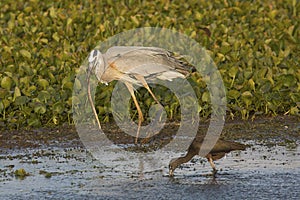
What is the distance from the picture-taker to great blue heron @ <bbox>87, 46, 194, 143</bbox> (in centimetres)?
813

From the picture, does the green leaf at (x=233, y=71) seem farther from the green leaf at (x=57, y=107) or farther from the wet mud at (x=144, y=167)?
the green leaf at (x=57, y=107)

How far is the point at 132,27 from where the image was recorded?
38.8 feet

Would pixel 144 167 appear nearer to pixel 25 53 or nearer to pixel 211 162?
pixel 211 162

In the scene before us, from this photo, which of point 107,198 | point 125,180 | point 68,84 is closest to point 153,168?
point 125,180

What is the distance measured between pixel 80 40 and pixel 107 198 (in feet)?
19.0

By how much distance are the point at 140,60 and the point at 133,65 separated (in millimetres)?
83

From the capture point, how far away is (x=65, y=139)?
26.0 ft

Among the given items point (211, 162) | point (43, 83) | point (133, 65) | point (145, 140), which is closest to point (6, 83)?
point (43, 83)

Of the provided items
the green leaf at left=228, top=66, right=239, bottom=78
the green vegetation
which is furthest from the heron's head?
the green leaf at left=228, top=66, right=239, bottom=78

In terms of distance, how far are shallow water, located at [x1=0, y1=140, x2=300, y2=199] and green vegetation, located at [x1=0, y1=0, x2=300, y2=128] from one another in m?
1.06

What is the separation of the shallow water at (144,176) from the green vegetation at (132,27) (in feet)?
3.47

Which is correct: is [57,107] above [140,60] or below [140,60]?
below

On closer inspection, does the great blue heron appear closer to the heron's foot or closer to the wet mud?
the heron's foot

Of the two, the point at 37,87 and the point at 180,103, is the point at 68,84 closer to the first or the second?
the point at 37,87
